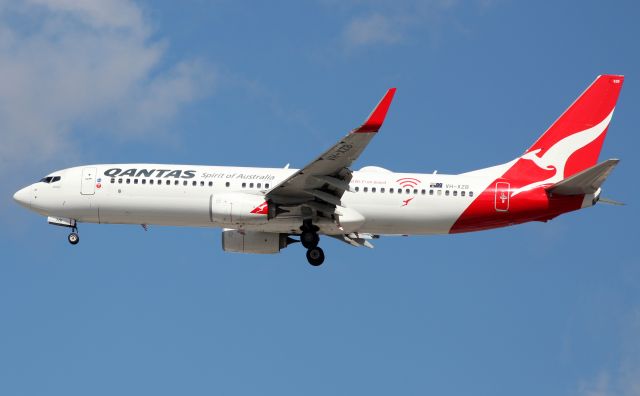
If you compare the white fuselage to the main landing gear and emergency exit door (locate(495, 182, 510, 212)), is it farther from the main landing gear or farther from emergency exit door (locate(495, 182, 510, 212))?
emergency exit door (locate(495, 182, 510, 212))

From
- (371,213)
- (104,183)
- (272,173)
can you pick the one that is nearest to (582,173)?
(371,213)

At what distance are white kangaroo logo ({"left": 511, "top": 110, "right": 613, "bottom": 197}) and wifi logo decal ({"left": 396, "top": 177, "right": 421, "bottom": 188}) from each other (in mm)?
5628

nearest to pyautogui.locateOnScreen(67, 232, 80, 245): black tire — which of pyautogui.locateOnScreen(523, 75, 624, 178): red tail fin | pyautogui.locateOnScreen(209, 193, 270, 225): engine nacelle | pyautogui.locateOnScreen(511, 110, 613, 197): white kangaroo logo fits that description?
pyautogui.locateOnScreen(209, 193, 270, 225): engine nacelle

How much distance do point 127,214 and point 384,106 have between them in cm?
1444

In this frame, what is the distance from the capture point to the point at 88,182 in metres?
55.6

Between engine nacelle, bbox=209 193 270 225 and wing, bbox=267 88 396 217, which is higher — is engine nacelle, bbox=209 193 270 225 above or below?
below

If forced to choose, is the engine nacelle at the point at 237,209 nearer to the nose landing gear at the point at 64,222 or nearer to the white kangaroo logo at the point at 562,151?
the nose landing gear at the point at 64,222

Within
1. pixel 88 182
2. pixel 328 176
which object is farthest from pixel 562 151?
pixel 88 182

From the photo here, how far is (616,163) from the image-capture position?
4950 centimetres

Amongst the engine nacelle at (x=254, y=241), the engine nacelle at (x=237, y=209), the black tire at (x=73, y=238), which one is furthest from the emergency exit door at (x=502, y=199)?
the black tire at (x=73, y=238)

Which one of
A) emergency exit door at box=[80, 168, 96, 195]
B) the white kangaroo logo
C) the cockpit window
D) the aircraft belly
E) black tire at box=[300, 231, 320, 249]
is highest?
the white kangaroo logo

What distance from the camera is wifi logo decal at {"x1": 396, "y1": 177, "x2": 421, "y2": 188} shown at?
5447 centimetres

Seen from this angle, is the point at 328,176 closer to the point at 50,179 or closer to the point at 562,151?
the point at 562,151

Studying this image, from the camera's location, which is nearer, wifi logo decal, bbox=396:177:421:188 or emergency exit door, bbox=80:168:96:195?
wifi logo decal, bbox=396:177:421:188
